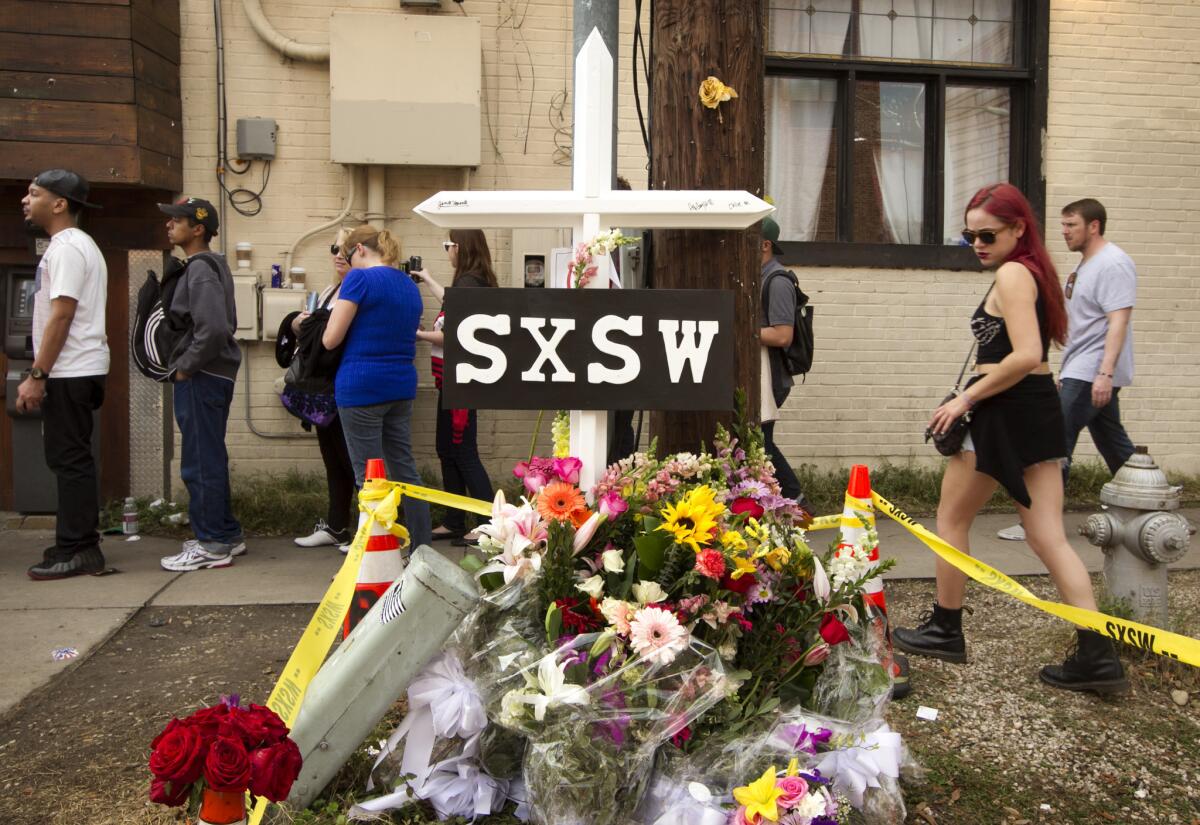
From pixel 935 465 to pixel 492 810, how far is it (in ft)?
18.1

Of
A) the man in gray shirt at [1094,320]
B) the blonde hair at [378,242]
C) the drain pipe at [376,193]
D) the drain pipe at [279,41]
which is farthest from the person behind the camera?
the drain pipe at [376,193]

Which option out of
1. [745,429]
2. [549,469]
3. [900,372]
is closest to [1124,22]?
[900,372]

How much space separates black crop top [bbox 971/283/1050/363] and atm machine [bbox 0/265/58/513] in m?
5.46

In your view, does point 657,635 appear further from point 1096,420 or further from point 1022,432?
point 1096,420

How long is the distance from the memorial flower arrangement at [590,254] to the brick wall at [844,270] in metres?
4.05

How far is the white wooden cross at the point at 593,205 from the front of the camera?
2.76 metres

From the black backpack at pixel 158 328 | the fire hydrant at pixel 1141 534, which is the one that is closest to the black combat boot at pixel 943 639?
the fire hydrant at pixel 1141 534

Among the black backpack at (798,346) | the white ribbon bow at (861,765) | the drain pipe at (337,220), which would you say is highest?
the drain pipe at (337,220)

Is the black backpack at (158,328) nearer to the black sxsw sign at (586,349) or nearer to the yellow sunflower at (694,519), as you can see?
the black sxsw sign at (586,349)

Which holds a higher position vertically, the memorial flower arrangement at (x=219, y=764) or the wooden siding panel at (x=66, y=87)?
the wooden siding panel at (x=66, y=87)

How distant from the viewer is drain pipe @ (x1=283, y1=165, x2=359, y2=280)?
663 centimetres

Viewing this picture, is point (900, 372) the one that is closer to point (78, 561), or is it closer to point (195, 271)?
point (195, 271)

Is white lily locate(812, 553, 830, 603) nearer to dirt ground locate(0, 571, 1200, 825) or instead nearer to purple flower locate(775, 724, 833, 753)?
purple flower locate(775, 724, 833, 753)

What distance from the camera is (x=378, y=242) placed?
16.3 ft
